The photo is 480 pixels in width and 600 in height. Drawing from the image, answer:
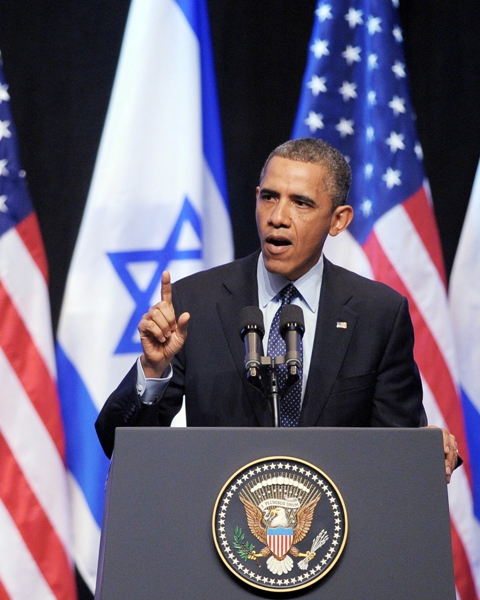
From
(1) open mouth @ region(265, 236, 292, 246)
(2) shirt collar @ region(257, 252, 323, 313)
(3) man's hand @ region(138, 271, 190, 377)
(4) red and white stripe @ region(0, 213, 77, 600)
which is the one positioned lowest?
(4) red and white stripe @ region(0, 213, 77, 600)

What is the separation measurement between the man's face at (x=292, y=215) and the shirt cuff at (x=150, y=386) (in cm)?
57

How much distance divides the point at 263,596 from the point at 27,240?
7.81ft

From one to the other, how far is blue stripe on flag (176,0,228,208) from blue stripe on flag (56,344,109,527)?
3.39 ft

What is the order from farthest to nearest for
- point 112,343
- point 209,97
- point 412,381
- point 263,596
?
point 209,97
point 112,343
point 412,381
point 263,596

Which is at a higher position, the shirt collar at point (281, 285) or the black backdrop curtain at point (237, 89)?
the black backdrop curtain at point (237, 89)

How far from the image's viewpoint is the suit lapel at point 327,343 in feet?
7.72

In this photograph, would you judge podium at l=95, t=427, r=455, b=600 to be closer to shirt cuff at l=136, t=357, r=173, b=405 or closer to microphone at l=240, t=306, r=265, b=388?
microphone at l=240, t=306, r=265, b=388

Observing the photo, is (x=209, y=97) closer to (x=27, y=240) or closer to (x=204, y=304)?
(x=27, y=240)

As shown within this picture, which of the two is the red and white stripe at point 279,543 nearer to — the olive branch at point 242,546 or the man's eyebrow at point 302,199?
the olive branch at point 242,546

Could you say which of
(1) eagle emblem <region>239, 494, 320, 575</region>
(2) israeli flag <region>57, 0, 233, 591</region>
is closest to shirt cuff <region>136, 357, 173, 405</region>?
(1) eagle emblem <region>239, 494, 320, 575</region>

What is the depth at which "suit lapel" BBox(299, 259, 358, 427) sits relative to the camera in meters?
2.35

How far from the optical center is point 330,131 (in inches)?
151

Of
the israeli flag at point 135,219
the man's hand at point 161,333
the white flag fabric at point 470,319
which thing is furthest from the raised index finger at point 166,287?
the white flag fabric at point 470,319

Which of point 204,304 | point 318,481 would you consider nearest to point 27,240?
point 204,304
